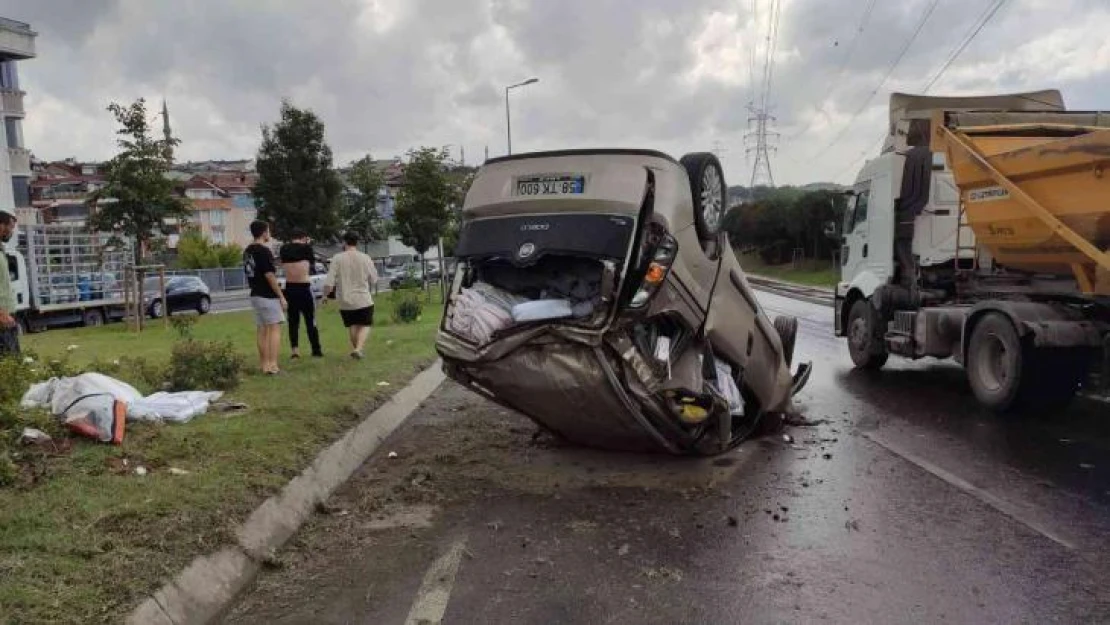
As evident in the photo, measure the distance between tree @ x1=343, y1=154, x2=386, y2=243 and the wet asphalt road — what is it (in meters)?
41.9

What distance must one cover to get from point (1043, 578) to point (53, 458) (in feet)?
18.5

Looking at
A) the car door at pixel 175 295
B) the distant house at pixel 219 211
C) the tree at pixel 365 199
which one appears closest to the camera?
the car door at pixel 175 295

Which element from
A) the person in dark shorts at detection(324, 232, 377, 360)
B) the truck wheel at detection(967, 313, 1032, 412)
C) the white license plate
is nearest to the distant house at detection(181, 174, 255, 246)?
the person in dark shorts at detection(324, 232, 377, 360)

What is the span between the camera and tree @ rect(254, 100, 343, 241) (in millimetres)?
36875

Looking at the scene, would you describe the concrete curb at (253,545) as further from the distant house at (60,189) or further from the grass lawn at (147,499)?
the distant house at (60,189)

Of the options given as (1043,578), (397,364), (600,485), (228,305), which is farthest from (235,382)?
(228,305)

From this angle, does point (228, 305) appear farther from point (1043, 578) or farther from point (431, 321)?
point (1043, 578)

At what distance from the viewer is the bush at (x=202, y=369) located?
7883mm

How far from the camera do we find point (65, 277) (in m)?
22.8

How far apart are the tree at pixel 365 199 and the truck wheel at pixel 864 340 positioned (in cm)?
3838

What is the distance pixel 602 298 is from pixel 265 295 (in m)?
5.23

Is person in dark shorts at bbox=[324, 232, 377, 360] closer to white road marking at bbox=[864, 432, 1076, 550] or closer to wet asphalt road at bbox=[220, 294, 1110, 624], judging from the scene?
wet asphalt road at bbox=[220, 294, 1110, 624]

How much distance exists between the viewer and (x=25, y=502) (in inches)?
173

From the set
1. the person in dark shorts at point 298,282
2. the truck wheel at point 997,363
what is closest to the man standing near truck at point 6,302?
the person in dark shorts at point 298,282
